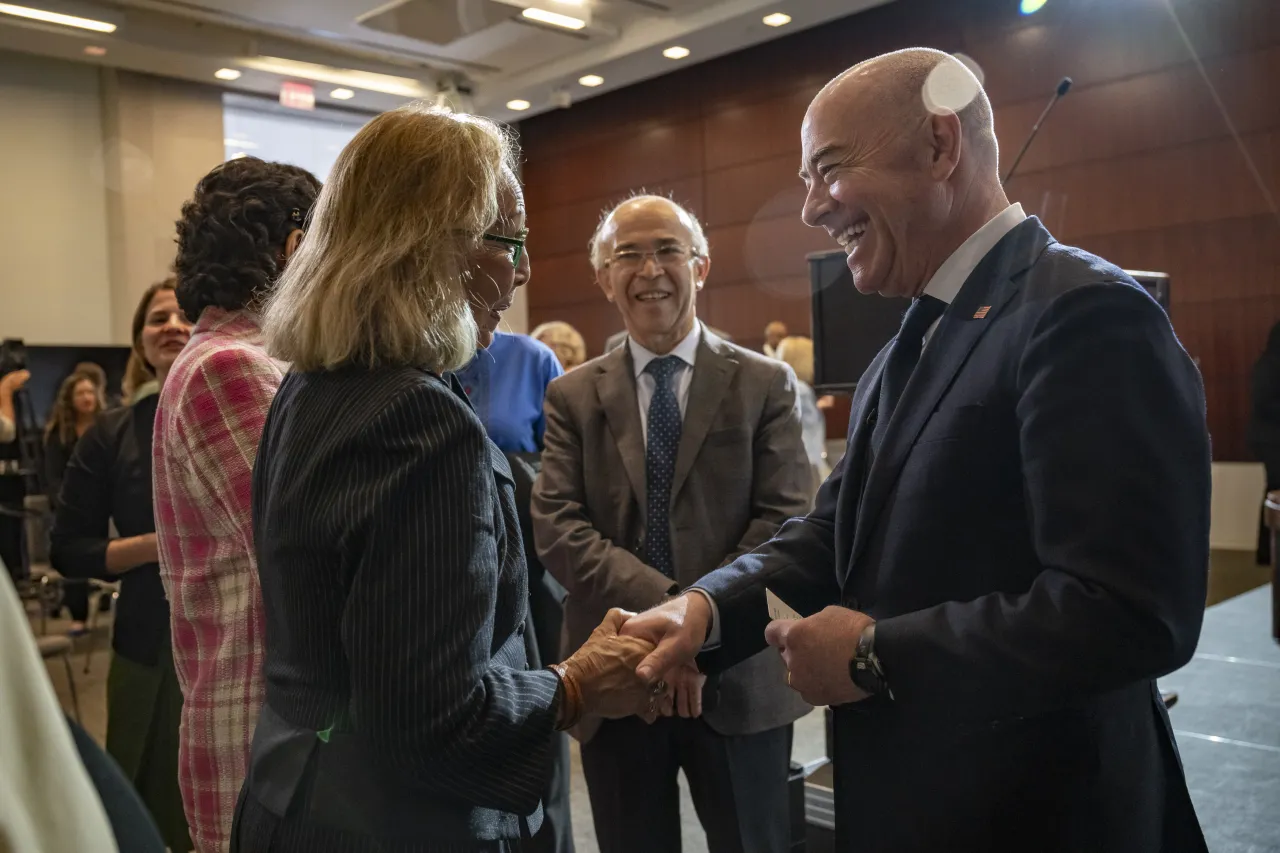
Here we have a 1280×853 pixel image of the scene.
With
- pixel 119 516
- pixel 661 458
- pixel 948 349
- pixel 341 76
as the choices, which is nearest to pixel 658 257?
pixel 661 458

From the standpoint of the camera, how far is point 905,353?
1376mm

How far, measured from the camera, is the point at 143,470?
97.4 inches

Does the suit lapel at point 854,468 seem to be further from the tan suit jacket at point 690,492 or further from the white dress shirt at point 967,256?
the tan suit jacket at point 690,492

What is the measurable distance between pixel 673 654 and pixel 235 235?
2.98 feet

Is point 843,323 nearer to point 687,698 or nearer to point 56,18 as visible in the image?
point 687,698

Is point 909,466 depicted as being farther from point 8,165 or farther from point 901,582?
point 8,165

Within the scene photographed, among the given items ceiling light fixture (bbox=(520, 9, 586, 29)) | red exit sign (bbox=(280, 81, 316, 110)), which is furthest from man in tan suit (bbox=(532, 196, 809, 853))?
red exit sign (bbox=(280, 81, 316, 110))

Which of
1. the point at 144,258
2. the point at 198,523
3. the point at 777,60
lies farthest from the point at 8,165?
the point at 198,523

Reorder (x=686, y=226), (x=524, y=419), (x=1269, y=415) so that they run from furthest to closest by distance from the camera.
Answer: (x=1269, y=415) < (x=524, y=419) < (x=686, y=226)

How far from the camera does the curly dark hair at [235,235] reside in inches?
60.5

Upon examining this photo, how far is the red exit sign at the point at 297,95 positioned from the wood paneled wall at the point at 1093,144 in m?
3.28

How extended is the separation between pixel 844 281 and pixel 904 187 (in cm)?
170

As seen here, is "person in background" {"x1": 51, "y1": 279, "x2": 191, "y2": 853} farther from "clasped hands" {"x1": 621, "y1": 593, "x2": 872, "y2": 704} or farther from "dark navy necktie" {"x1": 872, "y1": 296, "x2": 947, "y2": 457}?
"dark navy necktie" {"x1": 872, "y1": 296, "x2": 947, "y2": 457}

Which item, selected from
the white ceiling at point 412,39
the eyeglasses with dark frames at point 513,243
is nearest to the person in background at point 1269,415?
the eyeglasses with dark frames at point 513,243
